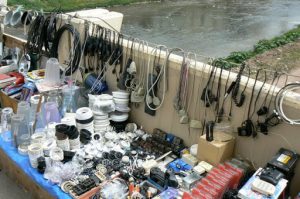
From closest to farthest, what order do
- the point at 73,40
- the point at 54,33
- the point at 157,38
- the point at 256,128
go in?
the point at 256,128, the point at 73,40, the point at 54,33, the point at 157,38

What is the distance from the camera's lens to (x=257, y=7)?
16516mm

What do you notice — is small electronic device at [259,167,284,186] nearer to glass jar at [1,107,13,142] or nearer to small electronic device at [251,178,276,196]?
small electronic device at [251,178,276,196]

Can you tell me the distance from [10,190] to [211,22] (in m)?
11.3

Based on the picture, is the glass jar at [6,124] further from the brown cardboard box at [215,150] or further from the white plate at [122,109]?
the brown cardboard box at [215,150]

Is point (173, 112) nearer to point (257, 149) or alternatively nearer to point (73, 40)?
point (257, 149)

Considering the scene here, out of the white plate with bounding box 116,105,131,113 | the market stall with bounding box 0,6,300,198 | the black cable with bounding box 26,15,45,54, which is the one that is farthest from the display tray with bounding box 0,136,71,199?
the black cable with bounding box 26,15,45,54

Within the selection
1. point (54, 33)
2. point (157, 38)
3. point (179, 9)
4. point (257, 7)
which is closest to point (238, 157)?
point (54, 33)

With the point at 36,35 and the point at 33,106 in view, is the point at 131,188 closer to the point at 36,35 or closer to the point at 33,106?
the point at 33,106

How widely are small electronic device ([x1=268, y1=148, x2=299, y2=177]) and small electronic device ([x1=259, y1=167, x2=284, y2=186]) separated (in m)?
0.06

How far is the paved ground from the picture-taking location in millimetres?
3502

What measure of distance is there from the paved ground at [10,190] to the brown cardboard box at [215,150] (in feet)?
6.07

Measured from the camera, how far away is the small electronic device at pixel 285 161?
2.61 meters

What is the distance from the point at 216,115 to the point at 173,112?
1.80ft

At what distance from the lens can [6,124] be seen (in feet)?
12.6
